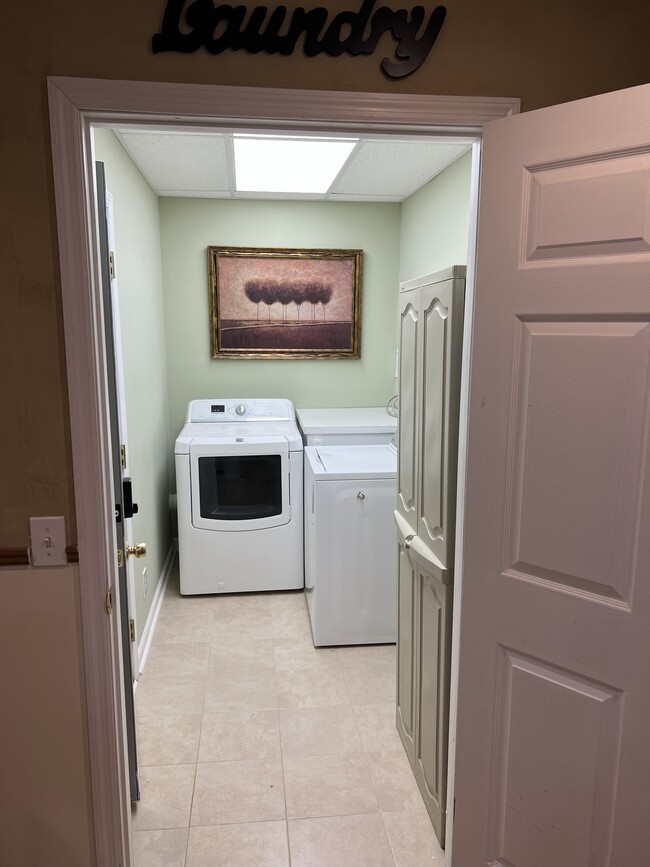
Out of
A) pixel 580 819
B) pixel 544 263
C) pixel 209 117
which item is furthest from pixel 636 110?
pixel 580 819

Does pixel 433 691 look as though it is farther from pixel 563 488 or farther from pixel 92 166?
pixel 92 166

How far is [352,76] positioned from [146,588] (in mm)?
2517

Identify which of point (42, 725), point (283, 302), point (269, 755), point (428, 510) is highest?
point (283, 302)

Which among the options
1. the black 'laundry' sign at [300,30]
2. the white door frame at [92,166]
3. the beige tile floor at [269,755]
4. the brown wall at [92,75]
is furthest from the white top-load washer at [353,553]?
the black 'laundry' sign at [300,30]

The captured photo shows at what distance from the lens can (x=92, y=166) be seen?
1.30m

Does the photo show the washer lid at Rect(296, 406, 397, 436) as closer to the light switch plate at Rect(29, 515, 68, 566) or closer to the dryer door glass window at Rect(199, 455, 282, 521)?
the dryer door glass window at Rect(199, 455, 282, 521)

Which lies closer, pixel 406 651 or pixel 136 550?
pixel 136 550

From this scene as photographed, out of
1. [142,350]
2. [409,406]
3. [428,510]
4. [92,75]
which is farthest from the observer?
[142,350]

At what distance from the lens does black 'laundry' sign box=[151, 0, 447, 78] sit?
3.97 feet

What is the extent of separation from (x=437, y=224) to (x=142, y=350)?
167 centimetres

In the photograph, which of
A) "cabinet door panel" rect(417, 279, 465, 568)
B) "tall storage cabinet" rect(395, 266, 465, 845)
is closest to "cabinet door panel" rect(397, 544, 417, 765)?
"tall storage cabinet" rect(395, 266, 465, 845)

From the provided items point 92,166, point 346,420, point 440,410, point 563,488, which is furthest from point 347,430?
point 92,166

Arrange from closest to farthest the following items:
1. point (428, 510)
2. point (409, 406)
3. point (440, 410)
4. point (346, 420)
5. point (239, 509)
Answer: point (440, 410), point (428, 510), point (409, 406), point (239, 509), point (346, 420)

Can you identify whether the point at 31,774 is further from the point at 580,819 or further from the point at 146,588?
the point at 146,588
